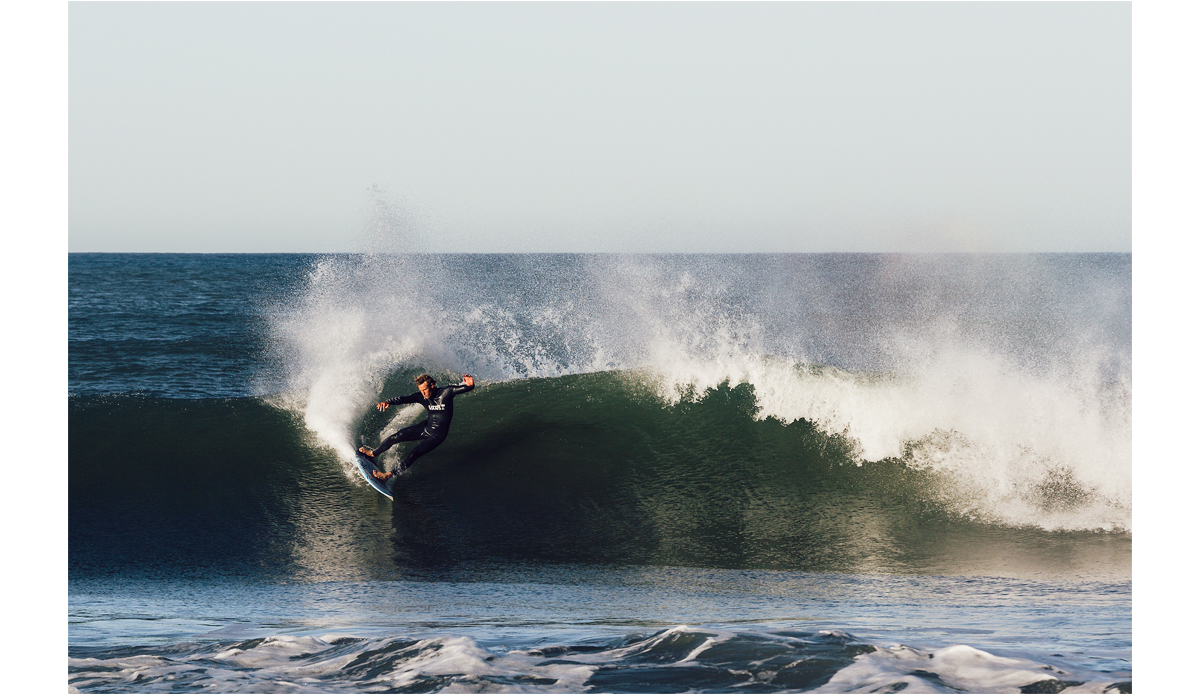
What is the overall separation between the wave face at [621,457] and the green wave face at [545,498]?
0.03 m

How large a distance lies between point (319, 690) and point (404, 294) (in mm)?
9494

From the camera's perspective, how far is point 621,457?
928 cm

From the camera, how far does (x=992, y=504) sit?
7.83 meters

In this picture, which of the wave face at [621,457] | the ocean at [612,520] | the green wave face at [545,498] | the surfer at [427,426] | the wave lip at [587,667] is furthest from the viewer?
the surfer at [427,426]

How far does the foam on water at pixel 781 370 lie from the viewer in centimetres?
823

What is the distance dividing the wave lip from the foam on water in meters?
3.45

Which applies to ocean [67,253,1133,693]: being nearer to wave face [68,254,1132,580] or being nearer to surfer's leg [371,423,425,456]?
wave face [68,254,1132,580]

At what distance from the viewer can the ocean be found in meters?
4.84

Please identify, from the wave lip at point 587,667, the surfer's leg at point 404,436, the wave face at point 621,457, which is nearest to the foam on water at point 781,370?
the wave face at point 621,457

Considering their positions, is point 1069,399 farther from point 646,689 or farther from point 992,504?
point 646,689

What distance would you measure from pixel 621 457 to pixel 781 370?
2.79 meters

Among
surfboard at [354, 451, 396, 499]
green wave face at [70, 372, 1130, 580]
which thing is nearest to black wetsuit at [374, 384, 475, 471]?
surfboard at [354, 451, 396, 499]

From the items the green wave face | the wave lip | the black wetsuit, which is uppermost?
the black wetsuit

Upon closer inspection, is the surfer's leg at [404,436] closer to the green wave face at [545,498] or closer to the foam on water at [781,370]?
the green wave face at [545,498]
